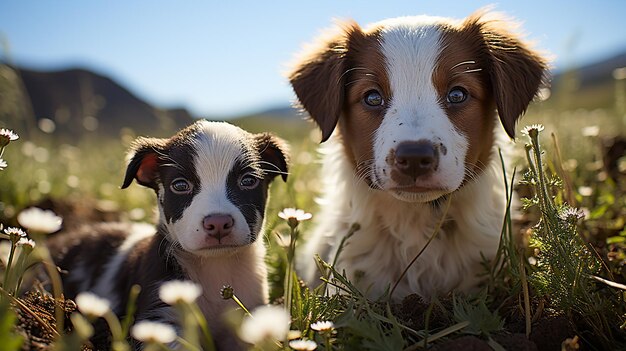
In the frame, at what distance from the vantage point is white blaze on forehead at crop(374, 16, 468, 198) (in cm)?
308

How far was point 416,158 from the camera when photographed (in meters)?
2.94

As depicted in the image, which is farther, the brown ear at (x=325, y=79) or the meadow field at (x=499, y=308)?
the brown ear at (x=325, y=79)

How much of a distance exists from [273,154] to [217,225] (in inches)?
33.1

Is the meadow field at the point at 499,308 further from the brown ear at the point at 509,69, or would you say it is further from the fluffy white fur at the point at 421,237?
the brown ear at the point at 509,69

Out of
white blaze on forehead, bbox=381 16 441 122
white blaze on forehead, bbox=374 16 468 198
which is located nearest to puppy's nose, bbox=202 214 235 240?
white blaze on forehead, bbox=374 16 468 198

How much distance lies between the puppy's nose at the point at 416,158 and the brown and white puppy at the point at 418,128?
4 centimetres

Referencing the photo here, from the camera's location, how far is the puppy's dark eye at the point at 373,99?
11.5 ft

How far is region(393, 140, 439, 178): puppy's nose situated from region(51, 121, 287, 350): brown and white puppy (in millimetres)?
830

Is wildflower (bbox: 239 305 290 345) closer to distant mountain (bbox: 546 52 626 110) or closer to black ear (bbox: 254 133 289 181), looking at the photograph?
black ear (bbox: 254 133 289 181)

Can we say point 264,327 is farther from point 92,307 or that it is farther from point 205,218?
point 205,218

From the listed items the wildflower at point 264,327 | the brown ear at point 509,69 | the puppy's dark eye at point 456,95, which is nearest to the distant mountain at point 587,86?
the brown ear at point 509,69

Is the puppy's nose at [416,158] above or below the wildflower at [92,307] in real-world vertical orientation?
above

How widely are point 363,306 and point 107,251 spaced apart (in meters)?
2.25

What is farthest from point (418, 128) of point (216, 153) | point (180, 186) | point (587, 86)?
point (587, 86)
